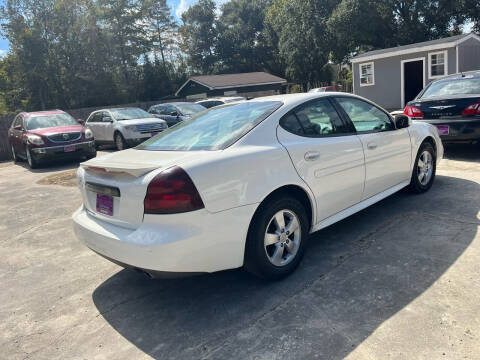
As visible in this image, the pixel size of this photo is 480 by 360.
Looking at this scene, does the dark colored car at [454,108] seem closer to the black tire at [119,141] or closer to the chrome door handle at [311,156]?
the chrome door handle at [311,156]

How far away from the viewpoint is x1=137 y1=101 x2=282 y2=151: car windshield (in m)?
3.38

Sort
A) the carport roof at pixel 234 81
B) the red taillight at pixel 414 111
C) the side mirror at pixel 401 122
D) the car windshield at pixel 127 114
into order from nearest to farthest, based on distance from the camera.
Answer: the side mirror at pixel 401 122 < the red taillight at pixel 414 111 < the car windshield at pixel 127 114 < the carport roof at pixel 234 81

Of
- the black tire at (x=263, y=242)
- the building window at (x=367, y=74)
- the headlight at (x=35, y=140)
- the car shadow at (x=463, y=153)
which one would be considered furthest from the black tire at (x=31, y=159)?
the building window at (x=367, y=74)

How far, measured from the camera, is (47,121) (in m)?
12.1

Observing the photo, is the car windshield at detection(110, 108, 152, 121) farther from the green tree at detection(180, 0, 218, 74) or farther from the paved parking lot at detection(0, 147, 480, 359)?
the green tree at detection(180, 0, 218, 74)

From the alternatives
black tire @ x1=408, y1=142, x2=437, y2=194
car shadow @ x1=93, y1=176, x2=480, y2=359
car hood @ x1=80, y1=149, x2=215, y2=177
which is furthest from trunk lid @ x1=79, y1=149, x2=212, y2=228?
black tire @ x1=408, y1=142, x2=437, y2=194

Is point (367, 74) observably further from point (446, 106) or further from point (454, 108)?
point (454, 108)

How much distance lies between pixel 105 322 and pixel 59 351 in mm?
392

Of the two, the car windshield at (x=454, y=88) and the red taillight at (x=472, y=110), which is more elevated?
the car windshield at (x=454, y=88)

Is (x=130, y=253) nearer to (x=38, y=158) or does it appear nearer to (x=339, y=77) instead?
(x=38, y=158)

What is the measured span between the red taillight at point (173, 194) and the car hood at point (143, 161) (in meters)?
0.14

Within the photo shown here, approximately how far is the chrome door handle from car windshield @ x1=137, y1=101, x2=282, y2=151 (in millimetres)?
496

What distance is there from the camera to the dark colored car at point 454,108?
22.8 ft

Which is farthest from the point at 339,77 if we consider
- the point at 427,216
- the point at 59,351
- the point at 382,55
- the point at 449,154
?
the point at 59,351
